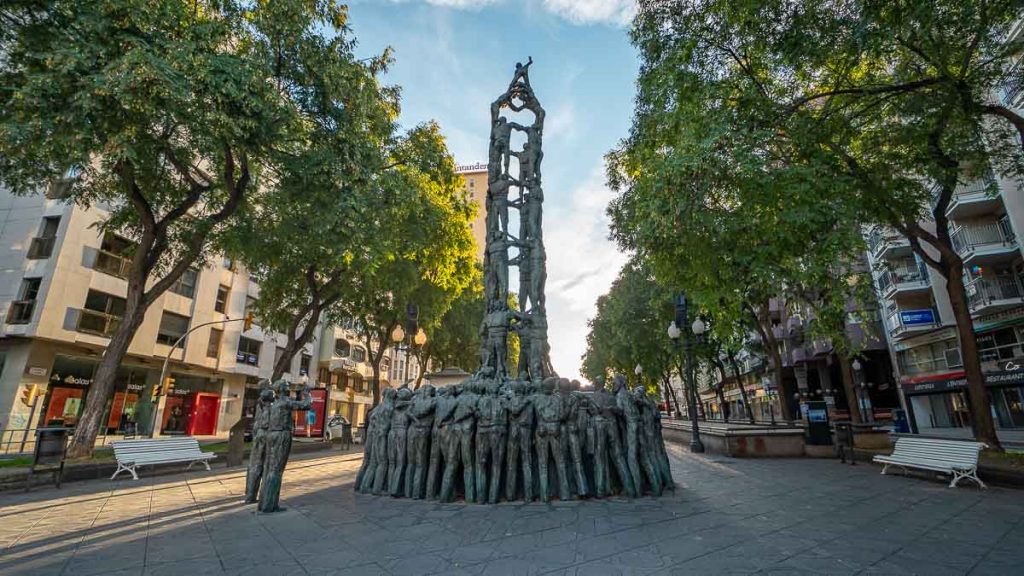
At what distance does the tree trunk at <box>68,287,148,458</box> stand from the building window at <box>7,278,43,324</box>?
465 inches

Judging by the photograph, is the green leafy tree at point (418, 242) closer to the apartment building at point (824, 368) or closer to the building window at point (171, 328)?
the building window at point (171, 328)

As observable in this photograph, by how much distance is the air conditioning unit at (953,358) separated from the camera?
24.3m

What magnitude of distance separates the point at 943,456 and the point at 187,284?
31604 mm

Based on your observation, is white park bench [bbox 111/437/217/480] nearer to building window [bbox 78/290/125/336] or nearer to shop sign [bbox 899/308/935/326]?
building window [bbox 78/290/125/336]

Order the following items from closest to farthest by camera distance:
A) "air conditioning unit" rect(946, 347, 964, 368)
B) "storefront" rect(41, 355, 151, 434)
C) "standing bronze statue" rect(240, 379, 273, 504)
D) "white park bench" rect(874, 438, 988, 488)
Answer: "standing bronze statue" rect(240, 379, 273, 504) < "white park bench" rect(874, 438, 988, 488) < "storefront" rect(41, 355, 151, 434) < "air conditioning unit" rect(946, 347, 964, 368)

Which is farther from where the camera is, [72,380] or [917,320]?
[917,320]

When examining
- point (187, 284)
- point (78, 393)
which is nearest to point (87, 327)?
point (78, 393)

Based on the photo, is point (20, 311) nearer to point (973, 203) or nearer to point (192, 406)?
point (192, 406)

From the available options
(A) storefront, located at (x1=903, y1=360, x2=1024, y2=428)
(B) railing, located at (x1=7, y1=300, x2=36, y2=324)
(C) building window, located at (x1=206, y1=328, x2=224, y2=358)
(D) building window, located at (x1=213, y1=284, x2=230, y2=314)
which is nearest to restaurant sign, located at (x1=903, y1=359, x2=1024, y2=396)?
(A) storefront, located at (x1=903, y1=360, x2=1024, y2=428)

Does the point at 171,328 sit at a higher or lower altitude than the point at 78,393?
higher

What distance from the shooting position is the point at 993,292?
2230 cm

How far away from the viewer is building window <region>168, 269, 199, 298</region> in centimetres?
2518

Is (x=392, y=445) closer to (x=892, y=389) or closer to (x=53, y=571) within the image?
(x=53, y=571)

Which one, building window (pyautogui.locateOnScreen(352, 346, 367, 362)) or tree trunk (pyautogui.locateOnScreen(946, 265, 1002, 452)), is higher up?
building window (pyautogui.locateOnScreen(352, 346, 367, 362))
